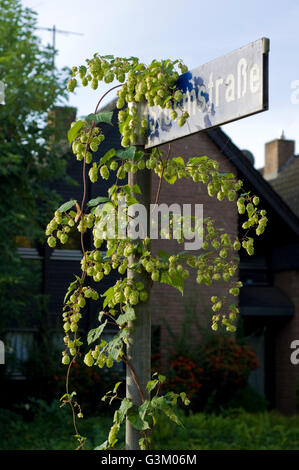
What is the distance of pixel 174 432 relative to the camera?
10.6 m

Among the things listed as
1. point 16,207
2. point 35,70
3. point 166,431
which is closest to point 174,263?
Answer: point 166,431

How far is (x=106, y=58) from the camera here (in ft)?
9.96

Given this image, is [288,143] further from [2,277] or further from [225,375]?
[2,277]

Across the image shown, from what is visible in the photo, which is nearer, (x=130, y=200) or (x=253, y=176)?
(x=130, y=200)

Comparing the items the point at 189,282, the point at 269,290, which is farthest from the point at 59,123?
the point at 269,290

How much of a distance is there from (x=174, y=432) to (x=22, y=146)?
213 inches

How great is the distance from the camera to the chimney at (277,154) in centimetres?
2222

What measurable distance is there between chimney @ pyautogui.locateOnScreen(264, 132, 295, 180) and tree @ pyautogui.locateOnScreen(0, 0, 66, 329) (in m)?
10.6

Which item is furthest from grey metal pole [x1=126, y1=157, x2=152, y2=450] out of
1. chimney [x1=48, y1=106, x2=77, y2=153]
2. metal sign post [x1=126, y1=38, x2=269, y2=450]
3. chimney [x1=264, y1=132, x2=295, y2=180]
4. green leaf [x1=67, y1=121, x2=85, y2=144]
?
chimney [x1=264, y1=132, x2=295, y2=180]

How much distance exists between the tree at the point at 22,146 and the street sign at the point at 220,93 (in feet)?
27.1

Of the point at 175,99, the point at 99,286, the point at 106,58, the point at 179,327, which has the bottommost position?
the point at 179,327

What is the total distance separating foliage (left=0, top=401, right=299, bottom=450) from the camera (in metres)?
10.1

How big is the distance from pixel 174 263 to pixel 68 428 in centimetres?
932

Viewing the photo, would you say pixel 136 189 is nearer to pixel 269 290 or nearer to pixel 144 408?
pixel 144 408
